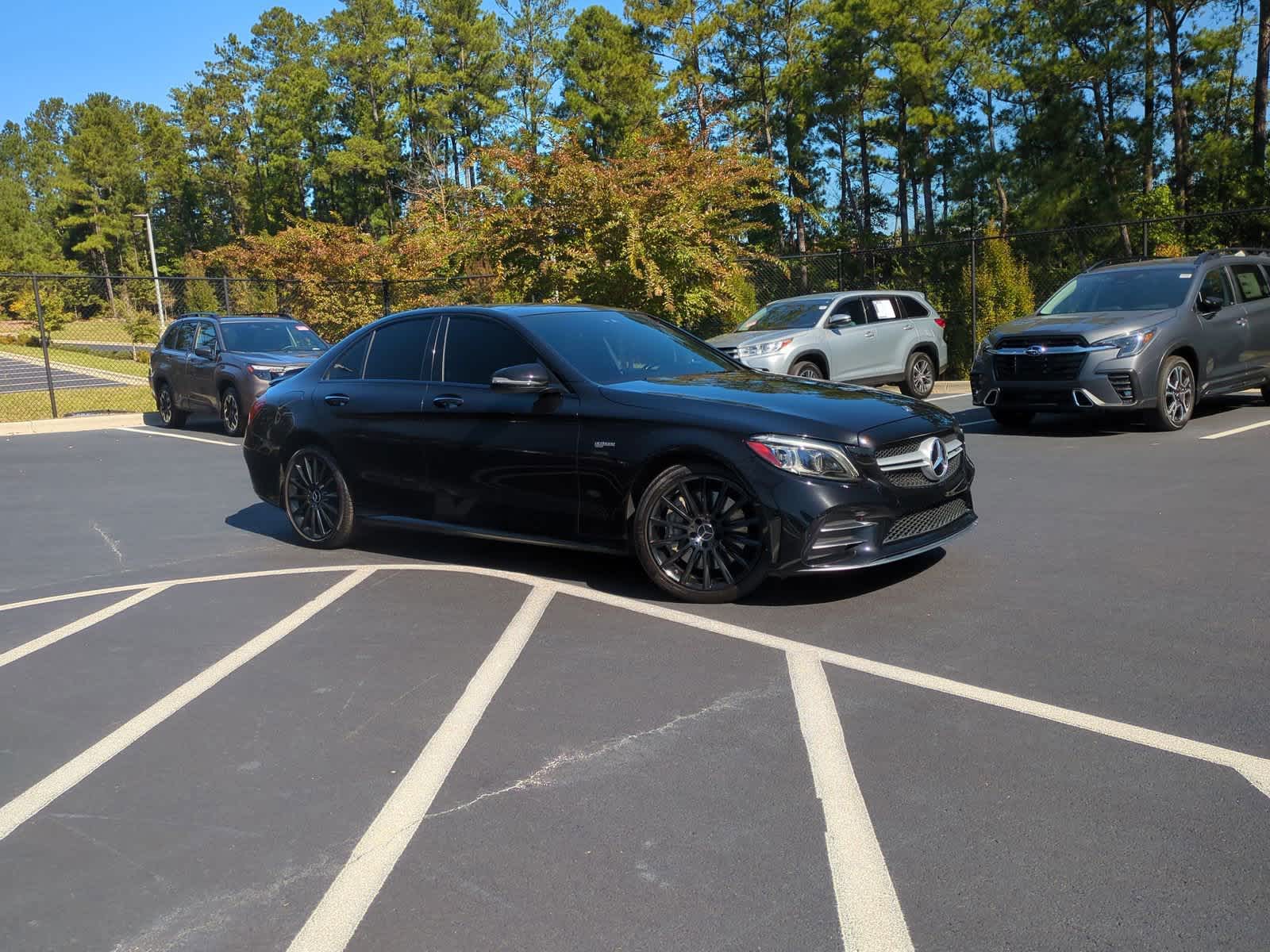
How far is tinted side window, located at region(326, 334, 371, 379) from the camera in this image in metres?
7.66

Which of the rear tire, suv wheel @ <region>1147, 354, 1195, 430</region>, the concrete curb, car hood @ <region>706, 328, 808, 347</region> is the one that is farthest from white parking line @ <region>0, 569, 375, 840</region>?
the concrete curb

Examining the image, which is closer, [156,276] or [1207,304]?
[1207,304]

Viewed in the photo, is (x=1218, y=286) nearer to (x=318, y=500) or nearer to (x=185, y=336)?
(x=318, y=500)

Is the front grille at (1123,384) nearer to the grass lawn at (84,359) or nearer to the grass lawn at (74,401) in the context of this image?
the grass lawn at (74,401)

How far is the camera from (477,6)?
61.2 m

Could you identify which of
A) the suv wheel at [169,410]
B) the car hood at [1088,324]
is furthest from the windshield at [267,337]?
the car hood at [1088,324]

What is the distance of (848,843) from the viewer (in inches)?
126

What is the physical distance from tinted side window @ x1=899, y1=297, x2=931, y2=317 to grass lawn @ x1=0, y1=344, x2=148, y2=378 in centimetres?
2252

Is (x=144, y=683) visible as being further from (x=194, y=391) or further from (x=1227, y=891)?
(x=194, y=391)

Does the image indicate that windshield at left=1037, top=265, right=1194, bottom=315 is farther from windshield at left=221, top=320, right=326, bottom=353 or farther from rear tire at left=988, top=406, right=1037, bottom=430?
windshield at left=221, top=320, right=326, bottom=353

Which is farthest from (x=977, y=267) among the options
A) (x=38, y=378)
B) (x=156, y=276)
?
(x=156, y=276)

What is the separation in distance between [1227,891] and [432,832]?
2.21 meters

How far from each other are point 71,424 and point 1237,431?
17003mm

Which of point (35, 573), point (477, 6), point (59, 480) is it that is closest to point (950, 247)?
point (59, 480)
